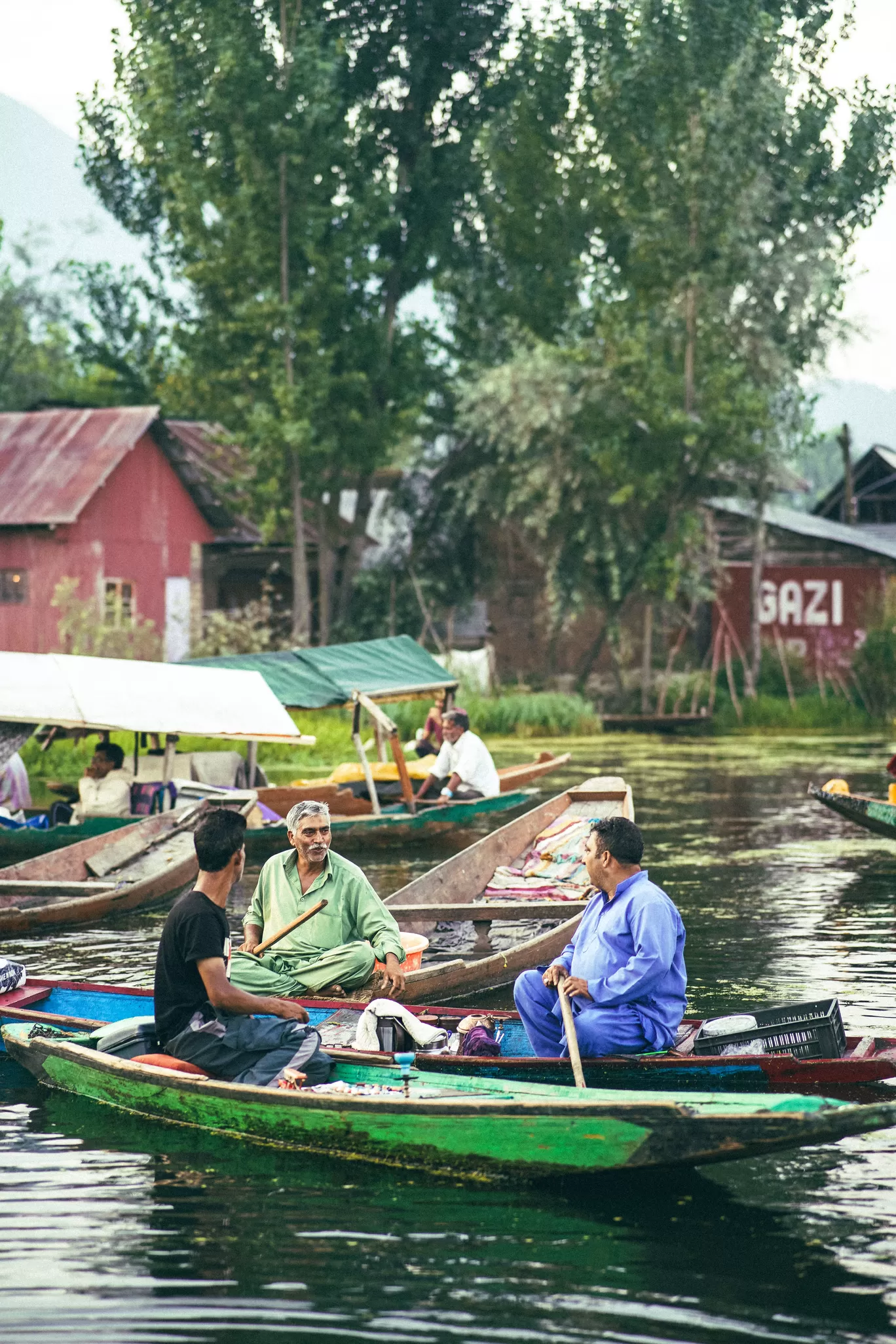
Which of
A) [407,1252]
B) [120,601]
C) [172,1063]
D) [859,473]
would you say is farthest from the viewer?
[859,473]

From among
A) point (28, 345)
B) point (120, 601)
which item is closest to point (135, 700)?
point (120, 601)

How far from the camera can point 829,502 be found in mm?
40938

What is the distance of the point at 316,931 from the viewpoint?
812 centimetres

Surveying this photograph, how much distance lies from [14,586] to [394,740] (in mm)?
16203

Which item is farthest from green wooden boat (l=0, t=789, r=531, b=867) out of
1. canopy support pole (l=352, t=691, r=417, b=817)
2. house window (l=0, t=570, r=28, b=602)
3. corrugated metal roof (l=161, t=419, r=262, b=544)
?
corrugated metal roof (l=161, t=419, r=262, b=544)

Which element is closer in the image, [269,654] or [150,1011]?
[150,1011]

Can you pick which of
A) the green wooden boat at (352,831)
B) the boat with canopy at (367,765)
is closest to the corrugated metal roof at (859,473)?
the boat with canopy at (367,765)

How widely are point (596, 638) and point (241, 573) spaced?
775 cm

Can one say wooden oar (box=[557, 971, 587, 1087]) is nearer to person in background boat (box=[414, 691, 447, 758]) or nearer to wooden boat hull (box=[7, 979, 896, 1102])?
wooden boat hull (box=[7, 979, 896, 1102])

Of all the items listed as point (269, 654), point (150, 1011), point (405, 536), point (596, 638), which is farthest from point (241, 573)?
point (150, 1011)

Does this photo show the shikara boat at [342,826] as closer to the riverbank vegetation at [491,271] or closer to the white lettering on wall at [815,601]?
the riverbank vegetation at [491,271]

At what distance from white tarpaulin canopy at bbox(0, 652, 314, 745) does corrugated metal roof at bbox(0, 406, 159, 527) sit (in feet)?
48.8

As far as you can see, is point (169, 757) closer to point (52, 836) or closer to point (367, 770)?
point (52, 836)

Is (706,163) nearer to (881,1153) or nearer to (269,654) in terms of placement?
(269,654)
